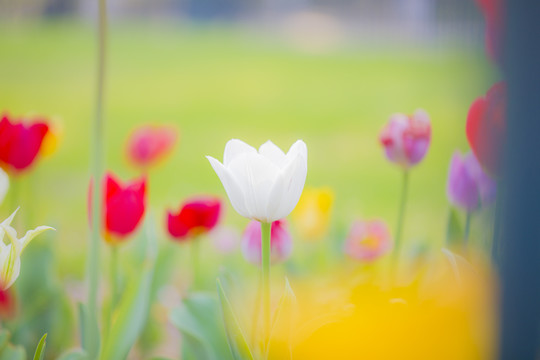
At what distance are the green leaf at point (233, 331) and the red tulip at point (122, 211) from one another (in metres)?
0.19

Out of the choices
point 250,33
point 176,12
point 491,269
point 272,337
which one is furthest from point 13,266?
point 176,12

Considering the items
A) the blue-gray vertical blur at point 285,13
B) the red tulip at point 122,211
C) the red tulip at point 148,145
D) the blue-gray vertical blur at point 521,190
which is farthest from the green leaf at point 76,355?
the blue-gray vertical blur at point 285,13

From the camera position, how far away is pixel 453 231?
22.4 inches

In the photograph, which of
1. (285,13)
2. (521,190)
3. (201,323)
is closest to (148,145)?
(201,323)

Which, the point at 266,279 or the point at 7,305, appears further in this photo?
the point at 7,305

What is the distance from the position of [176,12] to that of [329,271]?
18.0 ft

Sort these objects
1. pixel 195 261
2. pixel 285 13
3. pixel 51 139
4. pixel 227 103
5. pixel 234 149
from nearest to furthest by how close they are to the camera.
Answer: pixel 234 149, pixel 195 261, pixel 51 139, pixel 227 103, pixel 285 13

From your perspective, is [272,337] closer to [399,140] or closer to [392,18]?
[399,140]

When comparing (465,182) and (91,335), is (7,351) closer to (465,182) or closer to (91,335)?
(91,335)

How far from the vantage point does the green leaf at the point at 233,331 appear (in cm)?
42

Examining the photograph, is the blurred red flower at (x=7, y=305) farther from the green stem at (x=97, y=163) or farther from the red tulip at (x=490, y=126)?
the red tulip at (x=490, y=126)

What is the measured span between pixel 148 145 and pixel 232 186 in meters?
0.54

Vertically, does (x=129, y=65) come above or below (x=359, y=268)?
above

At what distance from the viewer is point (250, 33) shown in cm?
548
